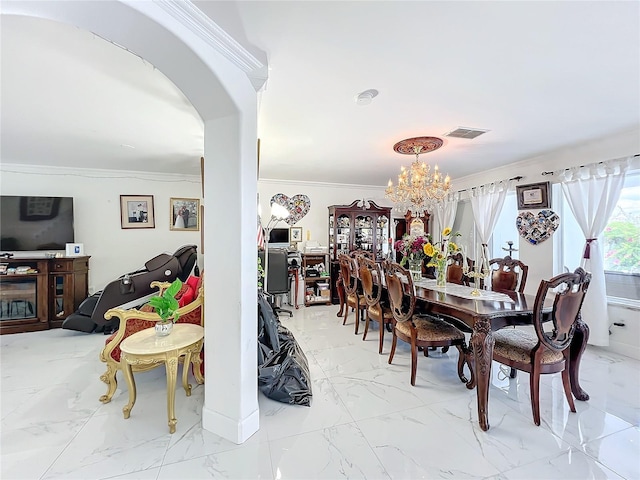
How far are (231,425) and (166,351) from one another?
0.63 m

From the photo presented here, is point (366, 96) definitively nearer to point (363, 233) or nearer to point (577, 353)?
point (577, 353)

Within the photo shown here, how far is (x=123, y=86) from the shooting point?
1.98 m

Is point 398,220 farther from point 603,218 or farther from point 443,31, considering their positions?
point 443,31

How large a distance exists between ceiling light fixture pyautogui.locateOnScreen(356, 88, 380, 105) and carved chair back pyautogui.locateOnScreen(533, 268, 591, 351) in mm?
1736

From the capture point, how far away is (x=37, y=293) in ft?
12.4

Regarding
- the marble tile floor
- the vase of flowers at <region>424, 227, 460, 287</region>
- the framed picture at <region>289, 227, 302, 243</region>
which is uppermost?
the framed picture at <region>289, 227, 302, 243</region>

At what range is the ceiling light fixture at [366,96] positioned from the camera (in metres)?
2.06

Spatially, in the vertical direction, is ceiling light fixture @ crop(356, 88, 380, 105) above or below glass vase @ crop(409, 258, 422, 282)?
above

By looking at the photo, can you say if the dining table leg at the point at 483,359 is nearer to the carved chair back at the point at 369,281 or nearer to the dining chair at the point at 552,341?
the dining chair at the point at 552,341

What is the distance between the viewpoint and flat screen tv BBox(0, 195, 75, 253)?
152 inches

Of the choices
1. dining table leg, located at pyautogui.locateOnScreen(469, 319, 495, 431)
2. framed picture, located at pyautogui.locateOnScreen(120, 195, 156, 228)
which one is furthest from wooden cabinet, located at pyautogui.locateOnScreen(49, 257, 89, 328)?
dining table leg, located at pyautogui.locateOnScreen(469, 319, 495, 431)

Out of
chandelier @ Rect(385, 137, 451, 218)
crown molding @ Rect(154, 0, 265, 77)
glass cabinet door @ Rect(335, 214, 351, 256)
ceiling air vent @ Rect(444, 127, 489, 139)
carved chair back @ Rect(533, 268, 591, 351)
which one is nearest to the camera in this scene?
crown molding @ Rect(154, 0, 265, 77)

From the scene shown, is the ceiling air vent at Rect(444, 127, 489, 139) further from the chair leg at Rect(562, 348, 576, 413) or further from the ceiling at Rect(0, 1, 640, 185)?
the chair leg at Rect(562, 348, 576, 413)

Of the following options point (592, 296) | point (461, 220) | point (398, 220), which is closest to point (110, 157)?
point (398, 220)
